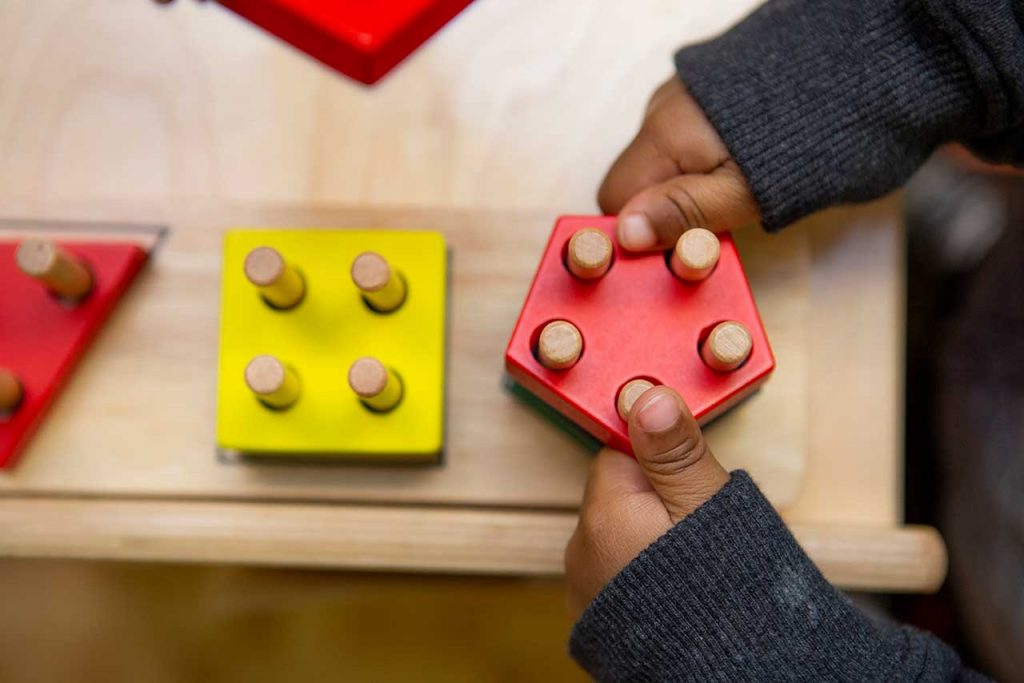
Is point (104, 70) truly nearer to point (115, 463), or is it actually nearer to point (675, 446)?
point (115, 463)

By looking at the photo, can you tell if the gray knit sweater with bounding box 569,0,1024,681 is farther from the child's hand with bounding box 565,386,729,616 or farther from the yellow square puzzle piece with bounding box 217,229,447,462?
the yellow square puzzle piece with bounding box 217,229,447,462

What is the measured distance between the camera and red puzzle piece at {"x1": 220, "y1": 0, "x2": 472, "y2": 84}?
0.29m

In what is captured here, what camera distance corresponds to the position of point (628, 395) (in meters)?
0.36

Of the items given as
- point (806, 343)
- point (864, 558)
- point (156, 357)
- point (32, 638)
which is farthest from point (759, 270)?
point (32, 638)

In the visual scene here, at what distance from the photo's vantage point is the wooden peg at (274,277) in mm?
374

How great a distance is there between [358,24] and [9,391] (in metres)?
0.26

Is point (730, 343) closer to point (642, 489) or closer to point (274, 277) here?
point (642, 489)

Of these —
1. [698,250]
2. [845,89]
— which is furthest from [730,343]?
[845,89]

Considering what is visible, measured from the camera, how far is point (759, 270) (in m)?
0.44

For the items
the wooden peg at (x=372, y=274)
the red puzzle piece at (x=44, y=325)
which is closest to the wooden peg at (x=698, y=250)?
the wooden peg at (x=372, y=274)

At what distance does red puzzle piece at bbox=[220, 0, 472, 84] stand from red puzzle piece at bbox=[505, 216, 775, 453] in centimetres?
12

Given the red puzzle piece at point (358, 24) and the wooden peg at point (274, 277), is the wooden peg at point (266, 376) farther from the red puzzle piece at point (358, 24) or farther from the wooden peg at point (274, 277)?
the red puzzle piece at point (358, 24)

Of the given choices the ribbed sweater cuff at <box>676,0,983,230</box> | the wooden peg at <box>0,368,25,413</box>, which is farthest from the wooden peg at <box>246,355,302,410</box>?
the ribbed sweater cuff at <box>676,0,983,230</box>

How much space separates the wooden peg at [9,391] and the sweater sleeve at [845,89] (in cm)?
35
